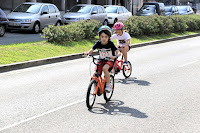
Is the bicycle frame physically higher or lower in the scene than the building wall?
lower

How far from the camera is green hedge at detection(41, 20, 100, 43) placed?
51.6 feet

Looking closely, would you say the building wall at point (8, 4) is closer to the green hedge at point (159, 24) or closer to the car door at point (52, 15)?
the car door at point (52, 15)

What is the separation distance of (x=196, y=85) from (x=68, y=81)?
3.30 meters

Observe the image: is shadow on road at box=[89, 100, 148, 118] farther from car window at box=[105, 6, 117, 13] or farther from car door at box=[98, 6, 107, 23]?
car window at box=[105, 6, 117, 13]

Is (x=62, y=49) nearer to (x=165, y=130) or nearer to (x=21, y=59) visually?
(x=21, y=59)

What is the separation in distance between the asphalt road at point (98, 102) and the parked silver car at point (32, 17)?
9.51m

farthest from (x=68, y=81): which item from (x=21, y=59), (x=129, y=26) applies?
(x=129, y=26)

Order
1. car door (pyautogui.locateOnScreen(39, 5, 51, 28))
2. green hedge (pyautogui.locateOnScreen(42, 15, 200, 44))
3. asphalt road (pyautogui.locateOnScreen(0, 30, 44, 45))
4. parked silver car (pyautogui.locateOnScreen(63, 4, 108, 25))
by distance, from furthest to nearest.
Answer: parked silver car (pyautogui.locateOnScreen(63, 4, 108, 25))
car door (pyautogui.locateOnScreen(39, 5, 51, 28))
asphalt road (pyautogui.locateOnScreen(0, 30, 44, 45))
green hedge (pyautogui.locateOnScreen(42, 15, 200, 44))

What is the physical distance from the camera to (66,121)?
20.5 ft

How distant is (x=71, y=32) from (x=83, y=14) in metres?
8.88

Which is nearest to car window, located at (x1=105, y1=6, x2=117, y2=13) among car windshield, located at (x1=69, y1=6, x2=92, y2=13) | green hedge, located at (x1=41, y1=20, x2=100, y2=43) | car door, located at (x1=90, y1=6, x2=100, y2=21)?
car door, located at (x1=90, y1=6, x2=100, y2=21)

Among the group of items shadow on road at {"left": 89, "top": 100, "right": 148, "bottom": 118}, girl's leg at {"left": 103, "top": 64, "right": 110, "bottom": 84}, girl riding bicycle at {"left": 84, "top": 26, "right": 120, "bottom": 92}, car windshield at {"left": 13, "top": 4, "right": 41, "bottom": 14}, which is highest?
car windshield at {"left": 13, "top": 4, "right": 41, "bottom": 14}

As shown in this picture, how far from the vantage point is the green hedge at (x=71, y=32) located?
51.6ft

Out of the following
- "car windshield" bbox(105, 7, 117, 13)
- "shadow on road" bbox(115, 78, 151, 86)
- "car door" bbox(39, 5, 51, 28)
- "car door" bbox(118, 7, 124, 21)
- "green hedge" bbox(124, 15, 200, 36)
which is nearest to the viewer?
"shadow on road" bbox(115, 78, 151, 86)
